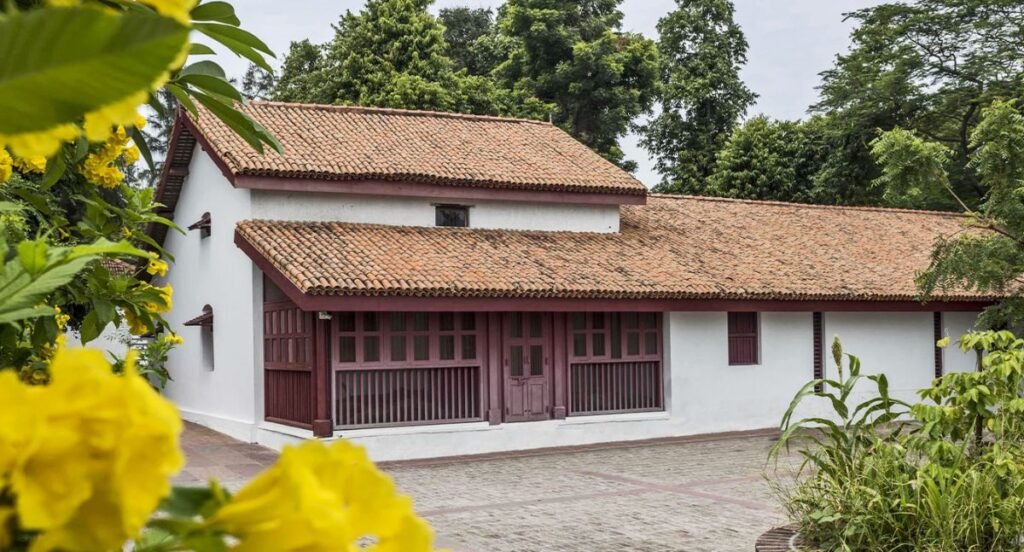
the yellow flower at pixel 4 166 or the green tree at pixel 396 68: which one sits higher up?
the green tree at pixel 396 68

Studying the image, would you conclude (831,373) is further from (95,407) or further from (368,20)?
(95,407)

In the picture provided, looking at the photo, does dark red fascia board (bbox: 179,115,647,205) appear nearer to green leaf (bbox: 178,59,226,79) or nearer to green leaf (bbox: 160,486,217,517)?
green leaf (bbox: 178,59,226,79)

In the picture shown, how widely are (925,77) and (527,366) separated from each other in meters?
19.4

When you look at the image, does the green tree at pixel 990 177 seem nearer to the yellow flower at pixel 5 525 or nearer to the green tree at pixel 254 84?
the yellow flower at pixel 5 525

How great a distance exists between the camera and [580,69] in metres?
36.1

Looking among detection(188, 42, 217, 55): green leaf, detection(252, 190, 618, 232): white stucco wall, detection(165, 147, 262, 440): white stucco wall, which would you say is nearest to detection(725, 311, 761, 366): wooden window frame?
detection(252, 190, 618, 232): white stucco wall

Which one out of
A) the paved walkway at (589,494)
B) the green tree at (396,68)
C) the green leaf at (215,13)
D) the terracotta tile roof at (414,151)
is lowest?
the paved walkway at (589,494)

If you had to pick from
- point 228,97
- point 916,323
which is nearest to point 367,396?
point 916,323

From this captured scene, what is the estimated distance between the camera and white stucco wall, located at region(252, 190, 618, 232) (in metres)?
16.7

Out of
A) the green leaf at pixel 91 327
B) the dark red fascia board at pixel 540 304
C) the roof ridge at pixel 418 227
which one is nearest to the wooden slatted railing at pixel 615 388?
the dark red fascia board at pixel 540 304

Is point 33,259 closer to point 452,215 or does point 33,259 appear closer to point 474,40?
point 452,215

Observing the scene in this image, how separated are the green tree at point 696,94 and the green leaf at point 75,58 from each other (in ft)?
121

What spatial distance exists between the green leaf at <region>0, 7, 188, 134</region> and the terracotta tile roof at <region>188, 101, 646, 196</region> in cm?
1584

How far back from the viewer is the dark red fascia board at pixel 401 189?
1627cm
